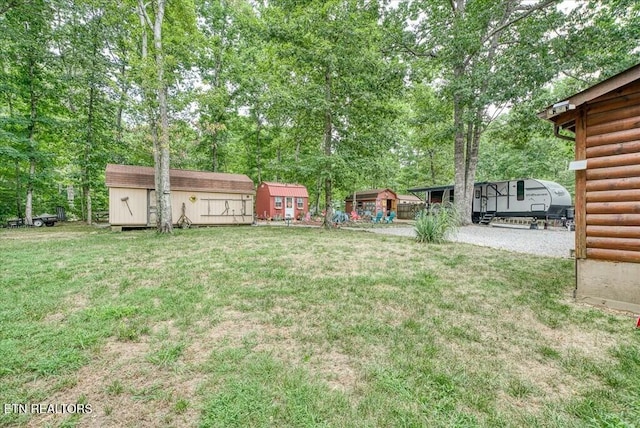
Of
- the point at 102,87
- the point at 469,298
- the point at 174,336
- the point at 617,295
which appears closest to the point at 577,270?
the point at 617,295

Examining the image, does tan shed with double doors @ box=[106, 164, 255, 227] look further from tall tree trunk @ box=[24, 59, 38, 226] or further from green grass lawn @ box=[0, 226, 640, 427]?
green grass lawn @ box=[0, 226, 640, 427]

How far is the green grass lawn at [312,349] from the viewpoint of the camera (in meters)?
1.92

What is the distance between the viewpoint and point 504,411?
1.93 metres

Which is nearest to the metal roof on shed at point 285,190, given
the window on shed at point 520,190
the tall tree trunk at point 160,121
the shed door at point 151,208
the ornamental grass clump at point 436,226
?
the shed door at point 151,208

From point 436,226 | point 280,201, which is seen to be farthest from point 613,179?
point 280,201

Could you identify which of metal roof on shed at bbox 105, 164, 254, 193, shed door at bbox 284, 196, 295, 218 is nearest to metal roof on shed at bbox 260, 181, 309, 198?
shed door at bbox 284, 196, 295, 218

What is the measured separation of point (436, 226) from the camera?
28.2ft

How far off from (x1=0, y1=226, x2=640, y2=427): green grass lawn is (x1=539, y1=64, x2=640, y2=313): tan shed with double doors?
43 centimetres

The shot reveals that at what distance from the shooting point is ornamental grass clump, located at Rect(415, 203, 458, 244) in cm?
864

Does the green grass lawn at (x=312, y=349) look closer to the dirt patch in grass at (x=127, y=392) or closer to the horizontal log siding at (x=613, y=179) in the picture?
the dirt patch in grass at (x=127, y=392)

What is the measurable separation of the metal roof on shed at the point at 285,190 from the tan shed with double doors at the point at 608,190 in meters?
18.5

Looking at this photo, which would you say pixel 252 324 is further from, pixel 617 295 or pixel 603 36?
pixel 603 36

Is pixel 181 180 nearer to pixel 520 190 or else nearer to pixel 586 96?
pixel 586 96

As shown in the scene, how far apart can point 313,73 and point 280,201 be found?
10.7 metres
